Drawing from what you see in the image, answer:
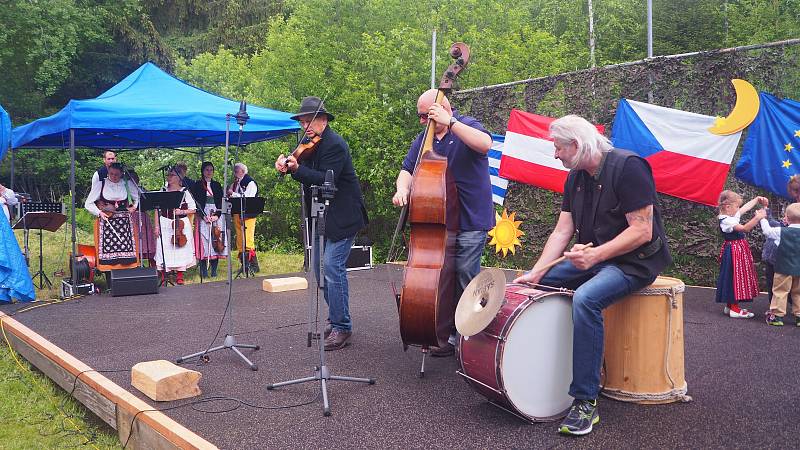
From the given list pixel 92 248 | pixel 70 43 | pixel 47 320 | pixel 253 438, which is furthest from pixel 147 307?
pixel 70 43

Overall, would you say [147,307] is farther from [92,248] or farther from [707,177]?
[707,177]

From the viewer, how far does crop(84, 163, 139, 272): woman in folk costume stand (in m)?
8.51

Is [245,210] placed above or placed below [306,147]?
below

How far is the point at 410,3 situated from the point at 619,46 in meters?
10.6

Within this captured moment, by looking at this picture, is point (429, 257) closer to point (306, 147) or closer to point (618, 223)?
point (618, 223)

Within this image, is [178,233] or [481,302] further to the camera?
[178,233]

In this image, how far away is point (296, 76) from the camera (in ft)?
44.8

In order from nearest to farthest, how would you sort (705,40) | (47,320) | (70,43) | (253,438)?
(253,438) → (47,320) → (70,43) → (705,40)

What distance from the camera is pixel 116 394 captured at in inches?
146

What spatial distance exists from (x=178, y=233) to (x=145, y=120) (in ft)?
6.80

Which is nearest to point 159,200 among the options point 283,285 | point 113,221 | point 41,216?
point 113,221

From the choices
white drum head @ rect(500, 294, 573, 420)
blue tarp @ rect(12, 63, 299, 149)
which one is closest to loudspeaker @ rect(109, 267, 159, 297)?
blue tarp @ rect(12, 63, 299, 149)

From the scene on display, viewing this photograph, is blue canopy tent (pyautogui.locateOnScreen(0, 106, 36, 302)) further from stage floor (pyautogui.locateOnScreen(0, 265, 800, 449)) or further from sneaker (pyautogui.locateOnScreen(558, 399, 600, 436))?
sneaker (pyautogui.locateOnScreen(558, 399, 600, 436))

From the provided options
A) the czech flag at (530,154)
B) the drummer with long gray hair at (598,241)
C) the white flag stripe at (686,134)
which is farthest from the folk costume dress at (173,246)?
the drummer with long gray hair at (598,241)
